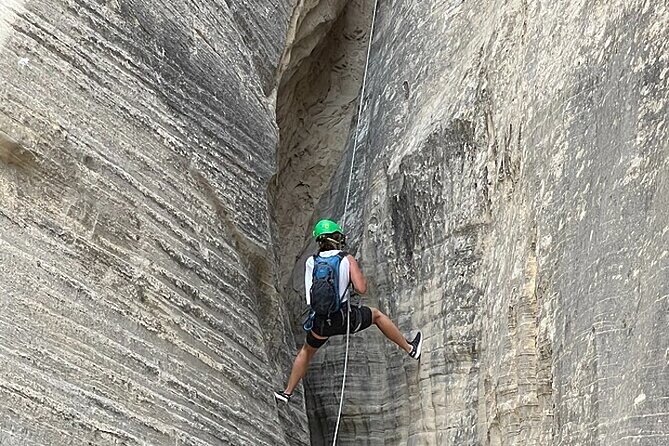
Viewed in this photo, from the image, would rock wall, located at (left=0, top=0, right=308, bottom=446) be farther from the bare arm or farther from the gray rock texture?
the bare arm

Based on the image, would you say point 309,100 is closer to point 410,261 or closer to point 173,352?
point 410,261

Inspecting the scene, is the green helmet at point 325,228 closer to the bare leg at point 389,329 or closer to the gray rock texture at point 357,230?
the gray rock texture at point 357,230

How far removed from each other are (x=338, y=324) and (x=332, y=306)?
9.0 inches

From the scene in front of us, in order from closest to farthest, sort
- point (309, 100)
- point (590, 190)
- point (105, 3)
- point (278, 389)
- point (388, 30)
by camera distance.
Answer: point (590, 190) → point (105, 3) → point (278, 389) → point (388, 30) → point (309, 100)

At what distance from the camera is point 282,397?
305 inches

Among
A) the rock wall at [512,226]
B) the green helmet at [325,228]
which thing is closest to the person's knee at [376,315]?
the rock wall at [512,226]

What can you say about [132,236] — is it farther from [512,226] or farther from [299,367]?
[512,226]

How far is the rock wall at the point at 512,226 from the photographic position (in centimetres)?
532

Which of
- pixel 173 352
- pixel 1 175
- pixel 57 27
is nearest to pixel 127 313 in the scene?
pixel 173 352

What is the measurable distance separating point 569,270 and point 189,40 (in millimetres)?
3418

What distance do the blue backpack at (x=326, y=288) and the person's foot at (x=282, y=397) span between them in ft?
2.01

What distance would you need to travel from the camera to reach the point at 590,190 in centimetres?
587

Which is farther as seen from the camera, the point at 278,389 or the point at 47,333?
the point at 278,389

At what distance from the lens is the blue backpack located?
7.60m
